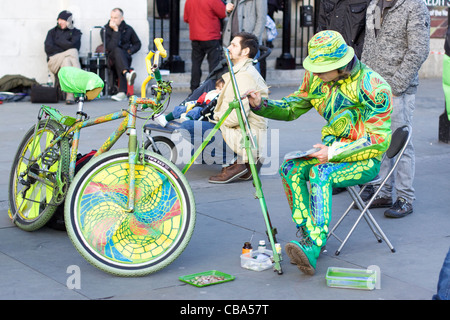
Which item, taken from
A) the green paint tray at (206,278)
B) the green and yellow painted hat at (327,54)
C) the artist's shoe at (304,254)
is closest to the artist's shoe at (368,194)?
the artist's shoe at (304,254)

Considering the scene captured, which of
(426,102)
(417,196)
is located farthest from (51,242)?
(426,102)

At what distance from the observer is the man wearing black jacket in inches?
520

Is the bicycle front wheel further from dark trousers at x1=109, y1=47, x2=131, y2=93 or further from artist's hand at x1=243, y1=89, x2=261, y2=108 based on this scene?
dark trousers at x1=109, y1=47, x2=131, y2=93

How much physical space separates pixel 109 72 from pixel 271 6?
3205mm

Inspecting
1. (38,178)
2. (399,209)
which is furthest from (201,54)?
(38,178)

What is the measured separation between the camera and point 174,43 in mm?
14656

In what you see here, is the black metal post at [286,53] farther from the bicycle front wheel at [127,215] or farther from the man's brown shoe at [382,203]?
the bicycle front wheel at [127,215]

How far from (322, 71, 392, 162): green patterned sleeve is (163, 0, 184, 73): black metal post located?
32.2 feet

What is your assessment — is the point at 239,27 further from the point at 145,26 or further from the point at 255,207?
the point at 255,207

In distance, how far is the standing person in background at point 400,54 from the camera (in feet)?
20.4

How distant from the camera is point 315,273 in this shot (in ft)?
16.3

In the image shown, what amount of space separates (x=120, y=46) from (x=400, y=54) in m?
7.67

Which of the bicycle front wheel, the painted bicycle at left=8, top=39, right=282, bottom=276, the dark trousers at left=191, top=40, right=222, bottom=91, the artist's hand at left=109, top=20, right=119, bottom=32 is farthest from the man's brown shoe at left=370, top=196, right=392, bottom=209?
the artist's hand at left=109, top=20, right=119, bottom=32

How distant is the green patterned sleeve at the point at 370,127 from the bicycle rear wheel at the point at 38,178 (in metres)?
1.90
